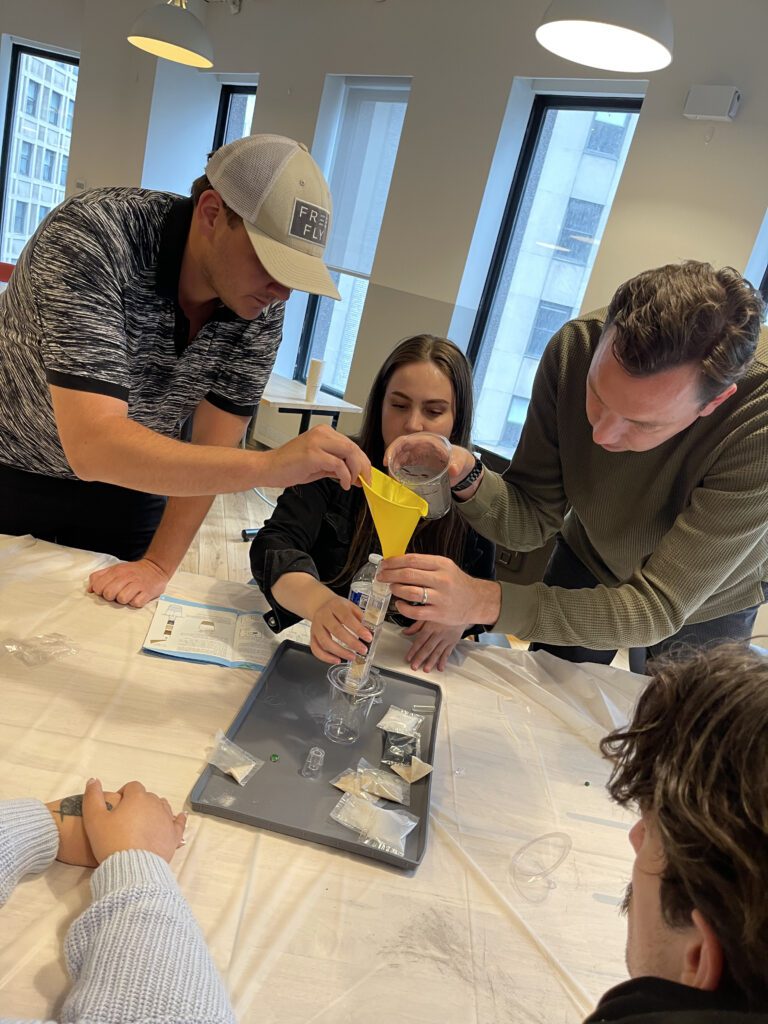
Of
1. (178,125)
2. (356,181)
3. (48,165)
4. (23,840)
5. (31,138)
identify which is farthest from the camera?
(48,165)

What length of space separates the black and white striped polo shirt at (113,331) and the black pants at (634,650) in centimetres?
89

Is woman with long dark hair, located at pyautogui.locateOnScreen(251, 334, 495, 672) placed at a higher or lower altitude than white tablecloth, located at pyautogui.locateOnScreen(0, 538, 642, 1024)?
higher

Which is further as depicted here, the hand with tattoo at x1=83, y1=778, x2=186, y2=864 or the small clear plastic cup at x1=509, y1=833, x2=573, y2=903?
the small clear plastic cup at x1=509, y1=833, x2=573, y2=903

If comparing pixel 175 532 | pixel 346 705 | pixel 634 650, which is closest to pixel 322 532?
pixel 175 532

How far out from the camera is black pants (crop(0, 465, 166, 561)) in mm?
1618

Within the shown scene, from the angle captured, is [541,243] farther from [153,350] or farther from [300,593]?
[300,593]

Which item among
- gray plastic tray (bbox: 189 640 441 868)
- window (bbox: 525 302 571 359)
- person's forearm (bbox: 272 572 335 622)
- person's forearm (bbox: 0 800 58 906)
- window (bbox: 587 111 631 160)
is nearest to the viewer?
person's forearm (bbox: 0 800 58 906)

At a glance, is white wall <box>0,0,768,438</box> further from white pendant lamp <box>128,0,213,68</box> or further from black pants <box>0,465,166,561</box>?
black pants <box>0,465,166,561</box>

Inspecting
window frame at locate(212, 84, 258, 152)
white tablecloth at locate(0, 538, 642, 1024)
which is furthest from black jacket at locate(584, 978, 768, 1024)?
window frame at locate(212, 84, 258, 152)

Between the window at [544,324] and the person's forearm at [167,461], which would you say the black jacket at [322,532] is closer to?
the person's forearm at [167,461]

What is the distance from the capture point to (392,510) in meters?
1.15

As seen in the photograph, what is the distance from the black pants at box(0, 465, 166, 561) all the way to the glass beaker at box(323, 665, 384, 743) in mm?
770

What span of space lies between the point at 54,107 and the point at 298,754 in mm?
8520

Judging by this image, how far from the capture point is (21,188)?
7.75 metres
